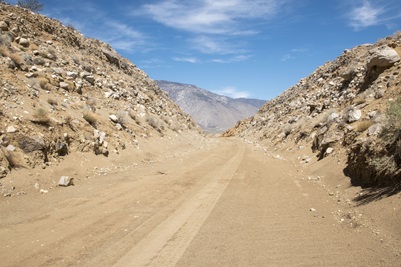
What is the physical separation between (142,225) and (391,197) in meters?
5.57

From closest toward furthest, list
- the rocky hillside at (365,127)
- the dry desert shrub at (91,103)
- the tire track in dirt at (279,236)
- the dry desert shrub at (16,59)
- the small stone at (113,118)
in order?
the tire track in dirt at (279,236) < the rocky hillside at (365,127) < the dry desert shrub at (16,59) < the dry desert shrub at (91,103) < the small stone at (113,118)

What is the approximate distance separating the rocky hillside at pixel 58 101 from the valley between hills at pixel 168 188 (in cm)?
8

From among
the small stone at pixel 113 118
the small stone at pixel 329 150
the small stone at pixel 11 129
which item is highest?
the small stone at pixel 113 118

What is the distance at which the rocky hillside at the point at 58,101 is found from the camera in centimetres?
1186

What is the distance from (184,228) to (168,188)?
3.87m

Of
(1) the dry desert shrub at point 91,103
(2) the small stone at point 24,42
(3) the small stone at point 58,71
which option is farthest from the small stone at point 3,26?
(1) the dry desert shrub at point 91,103

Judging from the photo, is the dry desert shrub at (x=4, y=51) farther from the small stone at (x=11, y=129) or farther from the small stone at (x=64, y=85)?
the small stone at (x=11, y=129)

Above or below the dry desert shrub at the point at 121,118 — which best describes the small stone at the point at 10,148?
below

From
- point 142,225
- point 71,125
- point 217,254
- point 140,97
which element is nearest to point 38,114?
point 71,125

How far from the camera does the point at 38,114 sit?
1298 centimetres

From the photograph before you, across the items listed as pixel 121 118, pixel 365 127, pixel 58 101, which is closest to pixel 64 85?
pixel 58 101

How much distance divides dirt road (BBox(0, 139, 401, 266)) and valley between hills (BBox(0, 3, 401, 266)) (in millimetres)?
32

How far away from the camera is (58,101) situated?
53.6 feet

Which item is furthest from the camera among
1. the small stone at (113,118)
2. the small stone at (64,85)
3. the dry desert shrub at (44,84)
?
the small stone at (113,118)
